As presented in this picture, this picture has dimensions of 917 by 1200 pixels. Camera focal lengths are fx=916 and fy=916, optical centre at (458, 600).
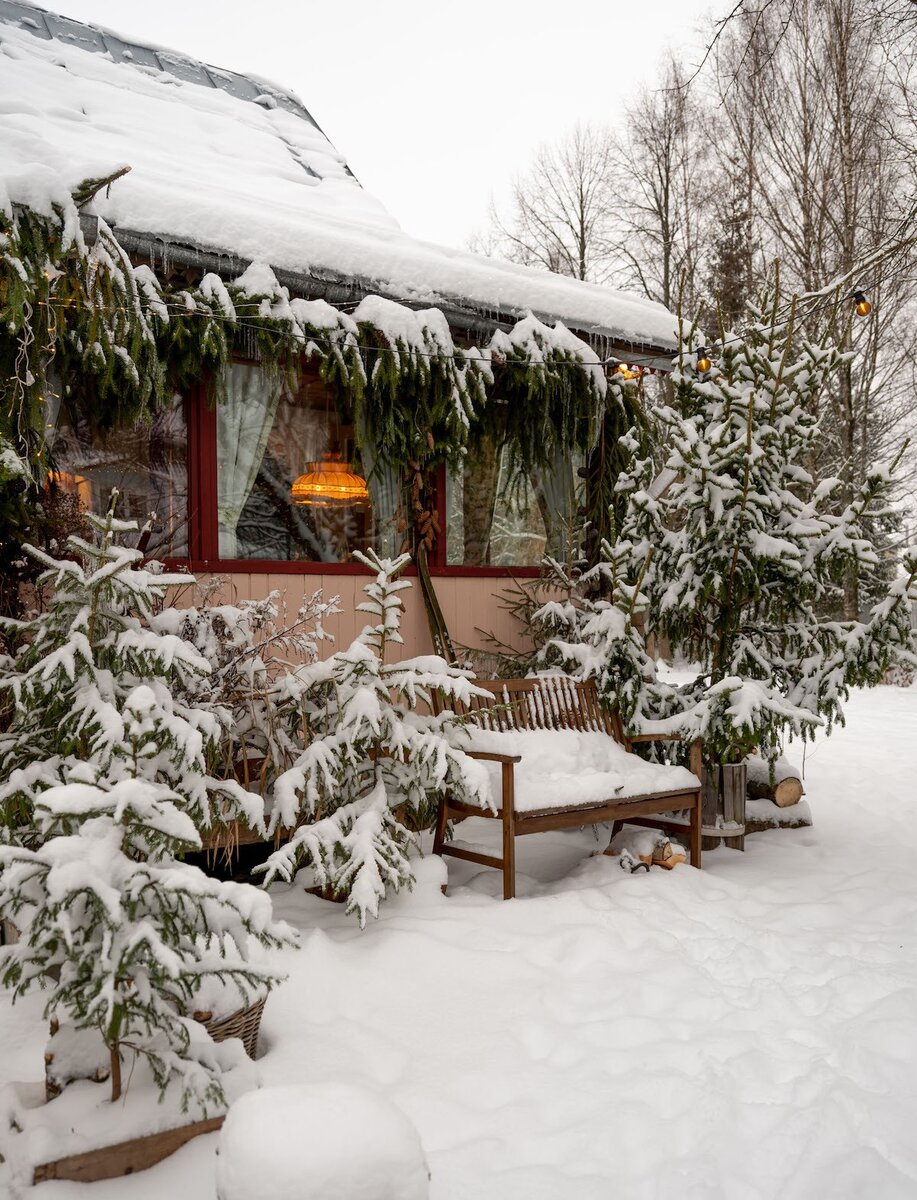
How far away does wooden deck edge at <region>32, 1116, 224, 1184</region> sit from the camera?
2047 millimetres

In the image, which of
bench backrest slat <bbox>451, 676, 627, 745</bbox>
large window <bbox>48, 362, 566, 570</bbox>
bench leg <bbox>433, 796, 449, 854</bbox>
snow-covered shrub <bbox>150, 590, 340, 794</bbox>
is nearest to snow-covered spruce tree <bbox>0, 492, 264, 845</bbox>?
snow-covered shrub <bbox>150, 590, 340, 794</bbox>

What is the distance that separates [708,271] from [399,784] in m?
15.2

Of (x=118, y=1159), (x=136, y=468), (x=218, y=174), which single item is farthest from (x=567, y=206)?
(x=118, y=1159)

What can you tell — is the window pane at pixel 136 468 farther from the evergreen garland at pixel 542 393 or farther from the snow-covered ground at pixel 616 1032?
the snow-covered ground at pixel 616 1032

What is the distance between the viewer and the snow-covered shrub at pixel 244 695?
3.87 metres

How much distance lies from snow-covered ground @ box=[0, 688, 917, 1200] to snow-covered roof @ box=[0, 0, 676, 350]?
3.03m

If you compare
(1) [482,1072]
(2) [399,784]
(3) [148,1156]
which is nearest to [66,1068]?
(3) [148,1156]

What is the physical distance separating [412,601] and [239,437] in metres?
1.44

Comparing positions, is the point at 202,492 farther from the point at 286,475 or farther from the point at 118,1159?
the point at 118,1159

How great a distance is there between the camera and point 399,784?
4004 mm

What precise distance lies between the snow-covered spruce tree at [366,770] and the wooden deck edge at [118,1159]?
1.21 m

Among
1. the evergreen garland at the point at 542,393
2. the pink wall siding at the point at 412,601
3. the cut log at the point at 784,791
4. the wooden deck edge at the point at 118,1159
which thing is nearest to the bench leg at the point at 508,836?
the pink wall siding at the point at 412,601

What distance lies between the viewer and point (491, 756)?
13.4 ft

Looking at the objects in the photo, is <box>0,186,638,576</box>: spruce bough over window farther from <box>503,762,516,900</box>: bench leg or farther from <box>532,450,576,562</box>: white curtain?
<box>503,762,516,900</box>: bench leg
